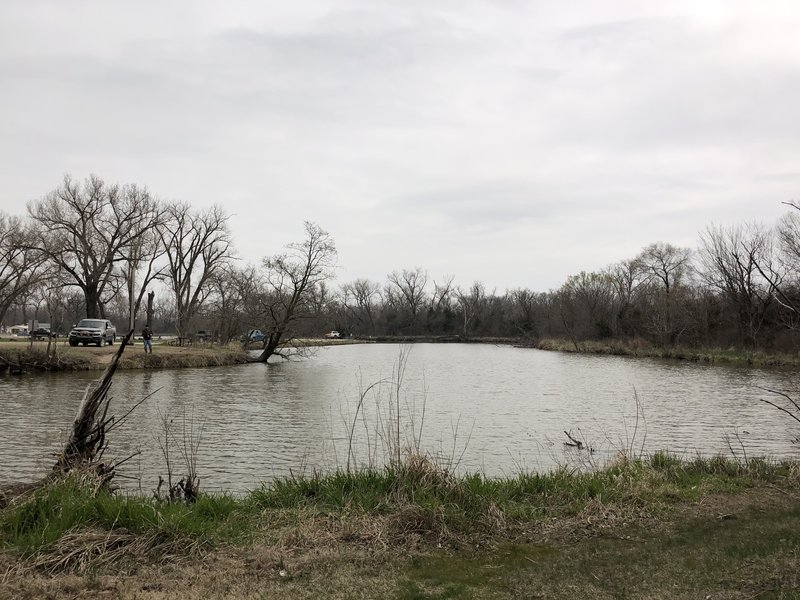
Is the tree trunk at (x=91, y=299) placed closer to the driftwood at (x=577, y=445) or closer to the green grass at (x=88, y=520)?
the driftwood at (x=577, y=445)

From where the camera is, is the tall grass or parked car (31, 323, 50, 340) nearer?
the tall grass

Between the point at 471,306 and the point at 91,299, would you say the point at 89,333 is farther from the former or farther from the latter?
the point at 471,306

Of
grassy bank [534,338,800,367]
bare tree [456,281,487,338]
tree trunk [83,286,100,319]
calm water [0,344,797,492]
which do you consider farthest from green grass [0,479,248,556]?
bare tree [456,281,487,338]

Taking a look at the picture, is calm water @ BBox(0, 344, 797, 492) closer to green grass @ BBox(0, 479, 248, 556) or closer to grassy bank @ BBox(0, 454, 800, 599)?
grassy bank @ BBox(0, 454, 800, 599)

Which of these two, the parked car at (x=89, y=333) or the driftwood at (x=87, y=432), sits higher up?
the parked car at (x=89, y=333)

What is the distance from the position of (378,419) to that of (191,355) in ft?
97.8

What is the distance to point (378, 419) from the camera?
878cm

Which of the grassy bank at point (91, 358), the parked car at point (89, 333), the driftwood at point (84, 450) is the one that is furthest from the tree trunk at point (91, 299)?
the driftwood at point (84, 450)

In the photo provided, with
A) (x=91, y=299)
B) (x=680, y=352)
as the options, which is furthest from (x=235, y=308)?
(x=680, y=352)

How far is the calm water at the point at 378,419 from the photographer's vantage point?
37.6 feet

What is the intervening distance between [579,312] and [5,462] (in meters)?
69.5

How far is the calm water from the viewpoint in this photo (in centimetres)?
1145

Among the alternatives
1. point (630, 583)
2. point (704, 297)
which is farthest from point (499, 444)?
point (704, 297)

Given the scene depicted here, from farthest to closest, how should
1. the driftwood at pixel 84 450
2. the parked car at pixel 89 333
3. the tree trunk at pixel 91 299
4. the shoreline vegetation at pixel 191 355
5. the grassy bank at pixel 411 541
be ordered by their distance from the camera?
the tree trunk at pixel 91 299 < the parked car at pixel 89 333 < the shoreline vegetation at pixel 191 355 < the driftwood at pixel 84 450 < the grassy bank at pixel 411 541
